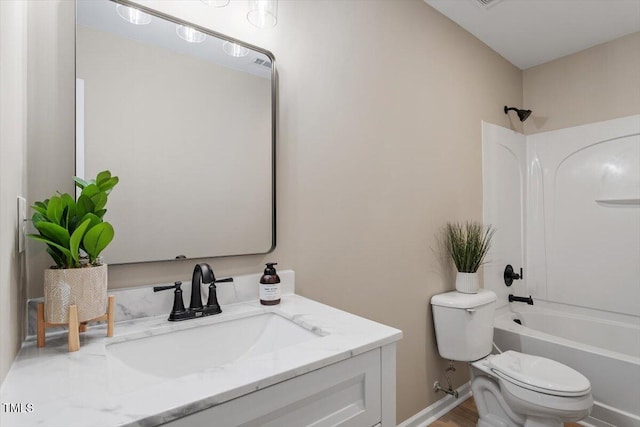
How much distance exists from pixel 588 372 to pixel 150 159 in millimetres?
2598

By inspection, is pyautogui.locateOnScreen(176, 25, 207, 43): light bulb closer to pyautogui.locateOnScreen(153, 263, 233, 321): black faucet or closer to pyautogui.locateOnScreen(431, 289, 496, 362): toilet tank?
pyautogui.locateOnScreen(153, 263, 233, 321): black faucet

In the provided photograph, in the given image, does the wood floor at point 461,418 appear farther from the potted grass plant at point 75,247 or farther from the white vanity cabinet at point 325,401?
the potted grass plant at point 75,247

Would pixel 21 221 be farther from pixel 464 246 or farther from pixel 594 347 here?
pixel 594 347

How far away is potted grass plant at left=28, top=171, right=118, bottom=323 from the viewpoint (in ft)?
2.59

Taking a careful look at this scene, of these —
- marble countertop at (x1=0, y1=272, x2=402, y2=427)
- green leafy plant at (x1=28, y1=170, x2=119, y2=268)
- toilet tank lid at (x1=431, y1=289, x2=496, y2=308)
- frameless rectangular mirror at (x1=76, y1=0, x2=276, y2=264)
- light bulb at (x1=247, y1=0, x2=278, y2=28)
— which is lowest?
toilet tank lid at (x1=431, y1=289, x2=496, y2=308)

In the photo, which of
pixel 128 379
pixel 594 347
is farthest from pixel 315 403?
pixel 594 347

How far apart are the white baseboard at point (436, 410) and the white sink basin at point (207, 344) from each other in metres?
1.29

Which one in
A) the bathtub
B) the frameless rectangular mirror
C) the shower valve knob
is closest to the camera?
the frameless rectangular mirror

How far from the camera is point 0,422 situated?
20.9 inches

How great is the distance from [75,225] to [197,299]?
43 cm

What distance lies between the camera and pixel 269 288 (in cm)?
123

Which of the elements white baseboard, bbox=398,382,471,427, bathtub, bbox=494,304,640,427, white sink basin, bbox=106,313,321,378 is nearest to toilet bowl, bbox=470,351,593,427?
white baseboard, bbox=398,382,471,427

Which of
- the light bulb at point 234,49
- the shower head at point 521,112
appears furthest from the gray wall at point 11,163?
the shower head at point 521,112

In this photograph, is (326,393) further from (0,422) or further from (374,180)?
(374,180)
